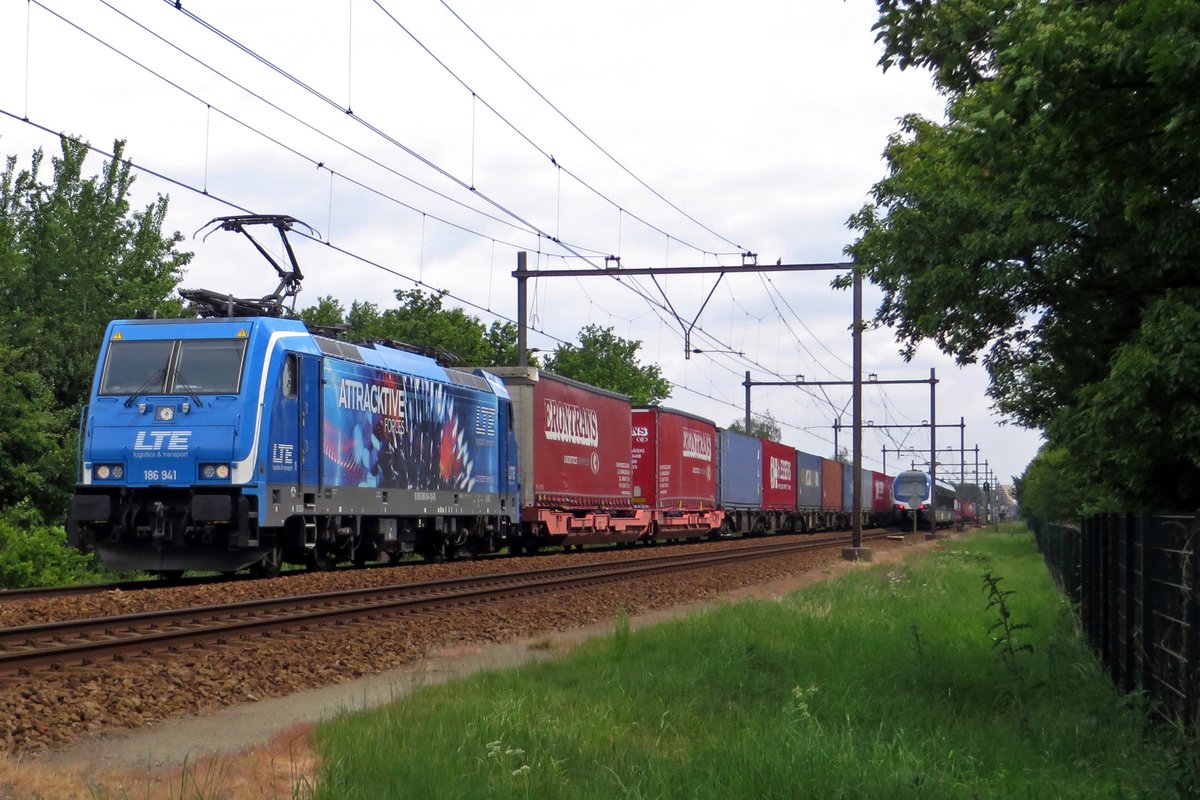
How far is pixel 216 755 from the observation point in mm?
6902

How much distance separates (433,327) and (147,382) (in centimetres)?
4335

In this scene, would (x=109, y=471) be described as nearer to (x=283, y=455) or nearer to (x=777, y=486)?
(x=283, y=455)

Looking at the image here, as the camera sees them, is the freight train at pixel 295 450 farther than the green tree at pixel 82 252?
No

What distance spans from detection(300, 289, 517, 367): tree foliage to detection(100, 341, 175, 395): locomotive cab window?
3768 centimetres

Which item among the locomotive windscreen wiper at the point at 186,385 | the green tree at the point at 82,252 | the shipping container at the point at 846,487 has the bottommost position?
the shipping container at the point at 846,487

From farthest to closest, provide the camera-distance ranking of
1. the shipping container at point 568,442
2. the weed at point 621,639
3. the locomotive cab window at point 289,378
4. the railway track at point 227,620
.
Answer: the shipping container at point 568,442, the locomotive cab window at point 289,378, the weed at point 621,639, the railway track at point 227,620

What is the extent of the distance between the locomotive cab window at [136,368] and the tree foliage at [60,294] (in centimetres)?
816

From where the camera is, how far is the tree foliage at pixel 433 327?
60.1 meters

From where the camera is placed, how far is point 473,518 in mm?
25266

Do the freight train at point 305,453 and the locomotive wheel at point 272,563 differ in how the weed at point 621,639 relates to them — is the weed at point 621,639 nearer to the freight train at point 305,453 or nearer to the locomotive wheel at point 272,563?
the freight train at point 305,453

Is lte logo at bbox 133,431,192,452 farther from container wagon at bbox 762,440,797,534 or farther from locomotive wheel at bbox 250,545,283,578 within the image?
container wagon at bbox 762,440,797,534

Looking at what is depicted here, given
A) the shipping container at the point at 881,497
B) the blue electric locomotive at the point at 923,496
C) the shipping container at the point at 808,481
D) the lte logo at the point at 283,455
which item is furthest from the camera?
the shipping container at the point at 881,497

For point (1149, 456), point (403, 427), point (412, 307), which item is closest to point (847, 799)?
point (1149, 456)

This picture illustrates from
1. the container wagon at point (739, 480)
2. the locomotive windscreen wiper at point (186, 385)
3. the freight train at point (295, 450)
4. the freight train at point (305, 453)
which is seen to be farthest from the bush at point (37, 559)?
the container wagon at point (739, 480)
